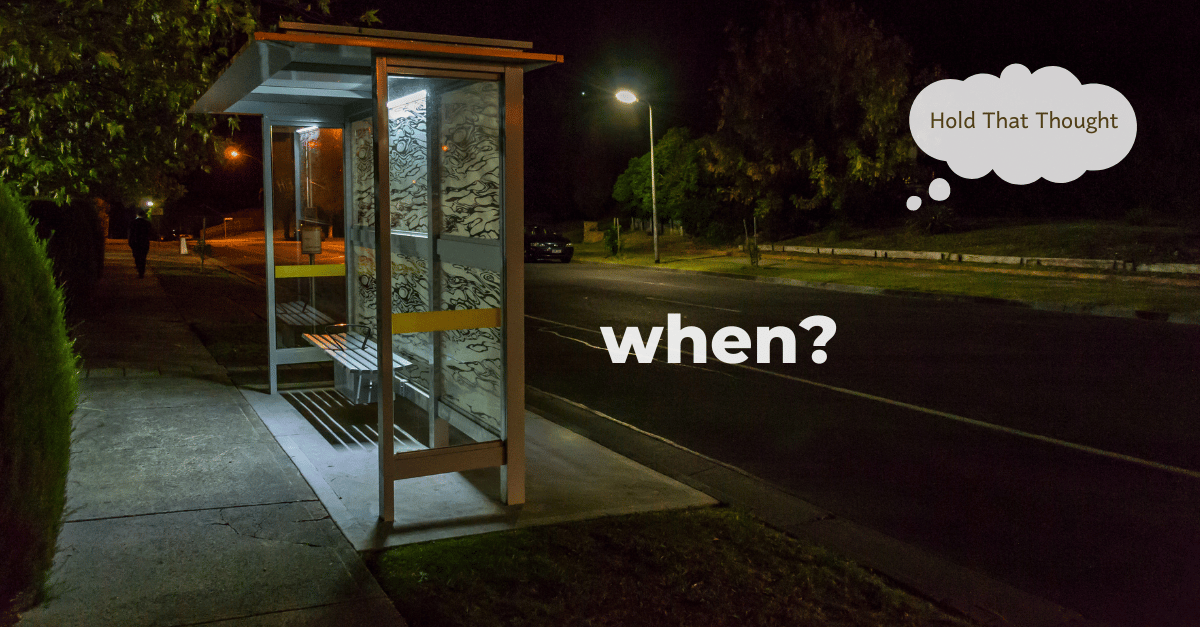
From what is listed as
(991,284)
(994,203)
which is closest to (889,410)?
(991,284)

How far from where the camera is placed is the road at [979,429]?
218 inches

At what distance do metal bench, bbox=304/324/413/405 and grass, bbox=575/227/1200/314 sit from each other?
1492 centimetres

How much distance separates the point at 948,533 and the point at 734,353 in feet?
23.4

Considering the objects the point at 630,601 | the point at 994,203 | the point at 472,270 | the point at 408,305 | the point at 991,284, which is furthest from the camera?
the point at 994,203

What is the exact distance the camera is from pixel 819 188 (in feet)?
136

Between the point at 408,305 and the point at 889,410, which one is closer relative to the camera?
the point at 408,305

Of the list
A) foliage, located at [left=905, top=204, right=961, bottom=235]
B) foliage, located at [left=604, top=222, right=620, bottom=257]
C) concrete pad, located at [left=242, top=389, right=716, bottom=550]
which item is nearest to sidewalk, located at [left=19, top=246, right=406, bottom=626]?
concrete pad, located at [left=242, top=389, right=716, bottom=550]

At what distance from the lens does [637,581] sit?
4.70 metres

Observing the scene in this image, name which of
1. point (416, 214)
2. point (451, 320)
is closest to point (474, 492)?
point (451, 320)

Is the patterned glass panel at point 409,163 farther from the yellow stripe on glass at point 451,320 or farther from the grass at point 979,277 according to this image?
the grass at point 979,277

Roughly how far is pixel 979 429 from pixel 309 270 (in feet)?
21.4

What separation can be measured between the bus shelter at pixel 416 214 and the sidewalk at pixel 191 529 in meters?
0.71

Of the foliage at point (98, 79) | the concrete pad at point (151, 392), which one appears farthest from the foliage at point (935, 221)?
the concrete pad at point (151, 392)

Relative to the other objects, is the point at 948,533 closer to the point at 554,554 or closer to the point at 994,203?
the point at 554,554
